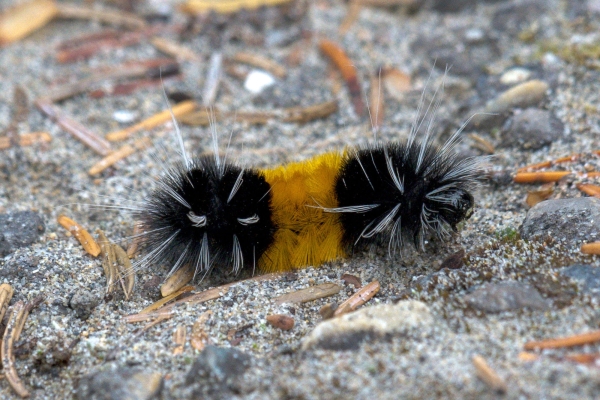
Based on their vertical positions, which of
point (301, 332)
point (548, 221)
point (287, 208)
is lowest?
point (301, 332)

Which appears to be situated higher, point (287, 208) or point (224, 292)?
point (287, 208)

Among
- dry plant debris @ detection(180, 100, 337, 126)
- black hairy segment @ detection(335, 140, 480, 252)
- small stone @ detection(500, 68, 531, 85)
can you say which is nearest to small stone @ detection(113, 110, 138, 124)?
dry plant debris @ detection(180, 100, 337, 126)

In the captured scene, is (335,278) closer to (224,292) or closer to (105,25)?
(224,292)

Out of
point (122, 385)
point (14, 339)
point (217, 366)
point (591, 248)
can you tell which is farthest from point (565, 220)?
point (14, 339)

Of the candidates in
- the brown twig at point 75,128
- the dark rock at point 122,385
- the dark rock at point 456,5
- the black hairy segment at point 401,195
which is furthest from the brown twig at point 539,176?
the brown twig at point 75,128

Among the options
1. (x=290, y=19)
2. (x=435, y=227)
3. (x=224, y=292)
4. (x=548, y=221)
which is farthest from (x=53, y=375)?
(x=290, y=19)

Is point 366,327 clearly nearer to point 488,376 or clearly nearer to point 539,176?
point 488,376

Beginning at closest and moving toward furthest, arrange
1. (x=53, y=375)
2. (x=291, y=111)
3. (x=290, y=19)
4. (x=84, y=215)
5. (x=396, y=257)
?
(x=53, y=375), (x=396, y=257), (x=84, y=215), (x=291, y=111), (x=290, y=19)
